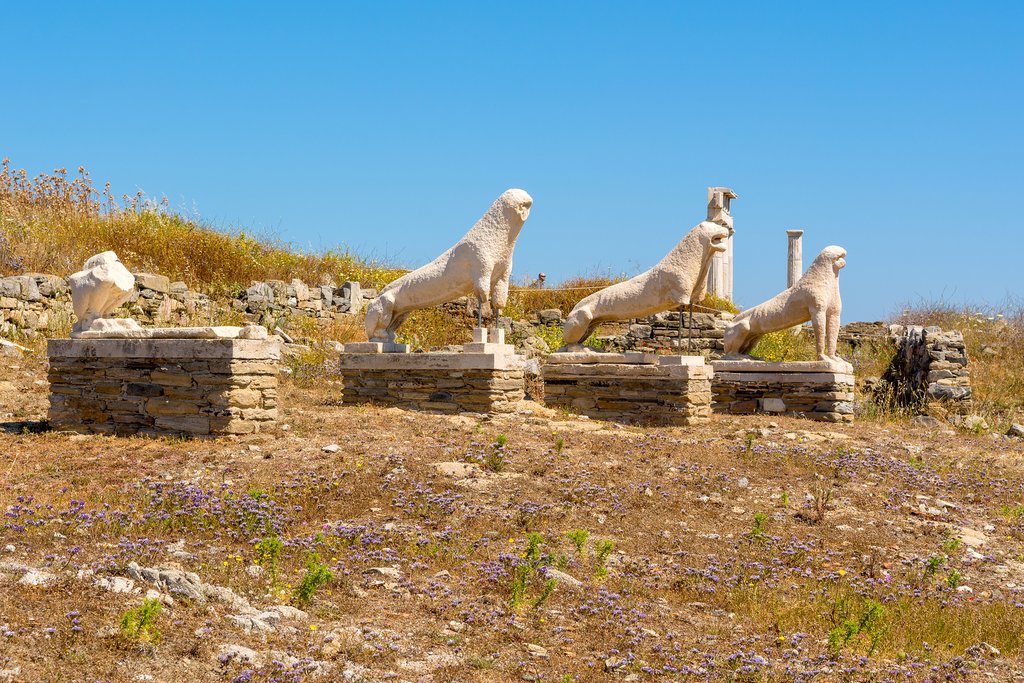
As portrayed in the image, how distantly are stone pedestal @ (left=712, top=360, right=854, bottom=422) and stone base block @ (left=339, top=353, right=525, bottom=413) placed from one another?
3.33m

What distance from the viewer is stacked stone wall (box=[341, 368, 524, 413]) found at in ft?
33.7

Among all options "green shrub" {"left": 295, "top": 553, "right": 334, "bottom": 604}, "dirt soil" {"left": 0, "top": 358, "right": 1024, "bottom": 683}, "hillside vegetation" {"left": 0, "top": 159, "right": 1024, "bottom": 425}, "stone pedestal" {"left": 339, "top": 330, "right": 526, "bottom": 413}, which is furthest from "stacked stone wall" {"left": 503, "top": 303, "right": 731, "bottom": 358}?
"green shrub" {"left": 295, "top": 553, "right": 334, "bottom": 604}

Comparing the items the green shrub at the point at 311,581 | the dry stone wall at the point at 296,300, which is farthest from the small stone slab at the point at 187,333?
the dry stone wall at the point at 296,300

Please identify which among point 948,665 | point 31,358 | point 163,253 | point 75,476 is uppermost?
point 163,253

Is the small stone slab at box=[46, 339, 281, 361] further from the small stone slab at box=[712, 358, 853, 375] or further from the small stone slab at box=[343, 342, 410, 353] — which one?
the small stone slab at box=[712, 358, 853, 375]

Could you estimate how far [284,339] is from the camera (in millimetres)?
14648

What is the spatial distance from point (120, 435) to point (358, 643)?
554cm

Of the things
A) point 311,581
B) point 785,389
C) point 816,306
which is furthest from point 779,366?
point 311,581

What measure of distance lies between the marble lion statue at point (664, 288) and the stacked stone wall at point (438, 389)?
5.37 feet

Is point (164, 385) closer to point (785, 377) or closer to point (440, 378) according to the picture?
point (440, 378)

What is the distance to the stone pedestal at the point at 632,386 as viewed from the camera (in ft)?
35.4

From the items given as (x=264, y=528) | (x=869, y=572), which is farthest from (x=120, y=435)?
(x=869, y=572)

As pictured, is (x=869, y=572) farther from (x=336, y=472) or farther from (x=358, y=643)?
(x=336, y=472)

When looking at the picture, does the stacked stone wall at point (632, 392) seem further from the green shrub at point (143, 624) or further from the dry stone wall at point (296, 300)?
the green shrub at point (143, 624)
